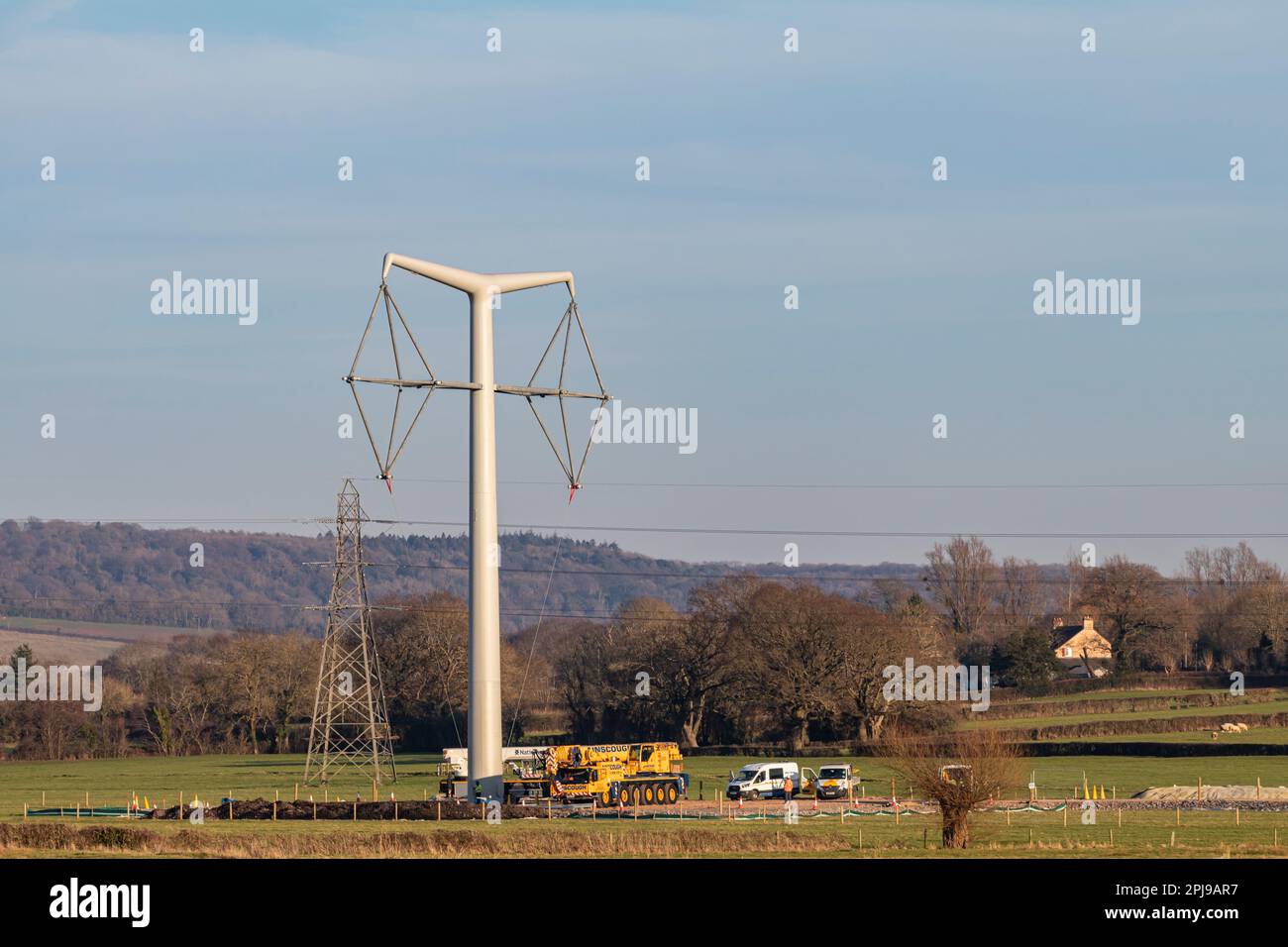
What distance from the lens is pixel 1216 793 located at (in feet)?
227

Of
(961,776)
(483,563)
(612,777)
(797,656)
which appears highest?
(483,563)

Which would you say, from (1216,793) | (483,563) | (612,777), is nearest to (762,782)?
(612,777)

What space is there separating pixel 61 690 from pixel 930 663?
3078 inches

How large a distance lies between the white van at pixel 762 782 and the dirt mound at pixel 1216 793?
50.0 ft

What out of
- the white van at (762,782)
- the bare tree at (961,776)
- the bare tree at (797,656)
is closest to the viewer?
the bare tree at (961,776)

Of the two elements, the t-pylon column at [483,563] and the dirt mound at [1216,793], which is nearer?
the t-pylon column at [483,563]

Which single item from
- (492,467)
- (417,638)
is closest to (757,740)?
(417,638)

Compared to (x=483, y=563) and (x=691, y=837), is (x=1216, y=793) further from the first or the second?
(x=483, y=563)

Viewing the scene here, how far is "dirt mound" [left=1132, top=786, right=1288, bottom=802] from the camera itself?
67625 millimetres

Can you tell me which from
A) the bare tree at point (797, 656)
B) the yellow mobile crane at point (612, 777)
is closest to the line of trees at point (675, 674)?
the bare tree at point (797, 656)

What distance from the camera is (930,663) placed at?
112875 mm

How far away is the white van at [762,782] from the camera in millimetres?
73000

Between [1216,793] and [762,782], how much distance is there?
63.3ft

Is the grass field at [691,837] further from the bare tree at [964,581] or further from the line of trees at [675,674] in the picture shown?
the bare tree at [964,581]
